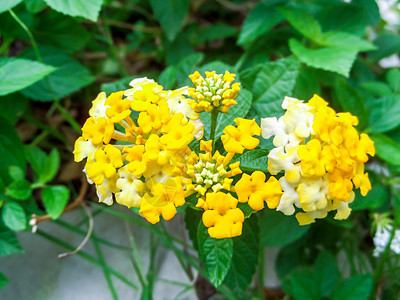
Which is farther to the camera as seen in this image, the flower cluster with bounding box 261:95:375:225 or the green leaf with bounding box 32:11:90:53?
the green leaf with bounding box 32:11:90:53

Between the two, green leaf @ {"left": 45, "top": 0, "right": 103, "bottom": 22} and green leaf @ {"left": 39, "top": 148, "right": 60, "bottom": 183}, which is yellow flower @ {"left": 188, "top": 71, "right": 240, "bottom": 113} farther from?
green leaf @ {"left": 39, "top": 148, "right": 60, "bottom": 183}

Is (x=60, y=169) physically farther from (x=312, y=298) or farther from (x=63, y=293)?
(x=312, y=298)

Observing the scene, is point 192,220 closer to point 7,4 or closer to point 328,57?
point 328,57

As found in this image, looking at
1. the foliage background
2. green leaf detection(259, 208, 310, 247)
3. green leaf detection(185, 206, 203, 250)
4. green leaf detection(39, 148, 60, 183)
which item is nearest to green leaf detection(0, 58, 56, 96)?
the foliage background

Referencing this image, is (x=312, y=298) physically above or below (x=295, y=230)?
below

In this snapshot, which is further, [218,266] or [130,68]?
[130,68]

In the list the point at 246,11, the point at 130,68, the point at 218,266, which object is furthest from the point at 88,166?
the point at 246,11

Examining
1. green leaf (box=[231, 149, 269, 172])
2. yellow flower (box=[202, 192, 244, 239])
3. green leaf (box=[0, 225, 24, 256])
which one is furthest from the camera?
green leaf (box=[0, 225, 24, 256])

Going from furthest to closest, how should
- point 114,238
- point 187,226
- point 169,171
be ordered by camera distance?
point 114,238 → point 187,226 → point 169,171
